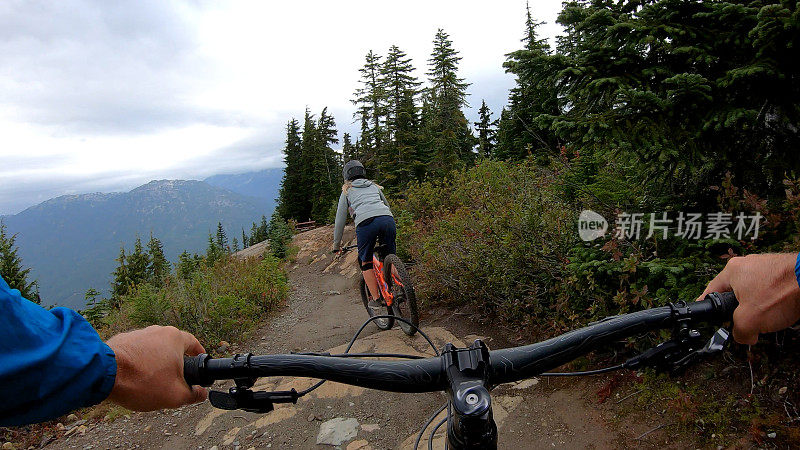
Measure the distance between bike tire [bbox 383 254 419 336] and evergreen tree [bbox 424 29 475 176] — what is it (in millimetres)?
21581

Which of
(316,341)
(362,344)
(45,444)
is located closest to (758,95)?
(362,344)

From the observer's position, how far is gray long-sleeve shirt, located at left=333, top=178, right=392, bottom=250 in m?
6.26

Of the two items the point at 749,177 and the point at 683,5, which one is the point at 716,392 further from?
the point at 683,5

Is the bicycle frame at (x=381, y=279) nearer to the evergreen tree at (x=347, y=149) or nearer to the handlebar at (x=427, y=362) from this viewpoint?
the handlebar at (x=427, y=362)

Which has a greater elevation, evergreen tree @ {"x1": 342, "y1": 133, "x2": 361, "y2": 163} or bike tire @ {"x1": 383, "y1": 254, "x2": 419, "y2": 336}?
evergreen tree @ {"x1": 342, "y1": 133, "x2": 361, "y2": 163}

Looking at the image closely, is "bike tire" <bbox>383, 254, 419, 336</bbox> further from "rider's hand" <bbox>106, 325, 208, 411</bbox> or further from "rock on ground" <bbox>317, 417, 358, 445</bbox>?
"rider's hand" <bbox>106, 325, 208, 411</bbox>

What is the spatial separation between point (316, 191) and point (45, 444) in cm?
3878

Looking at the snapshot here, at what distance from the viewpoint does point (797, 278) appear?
1.27 metres

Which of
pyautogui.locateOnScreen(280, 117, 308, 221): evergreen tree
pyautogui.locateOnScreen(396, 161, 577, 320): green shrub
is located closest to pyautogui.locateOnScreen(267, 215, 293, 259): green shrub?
pyautogui.locateOnScreen(396, 161, 577, 320): green shrub

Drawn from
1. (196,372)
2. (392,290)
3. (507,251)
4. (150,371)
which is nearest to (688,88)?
(507,251)

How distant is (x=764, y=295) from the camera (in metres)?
1.35

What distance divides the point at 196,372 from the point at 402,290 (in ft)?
15.7

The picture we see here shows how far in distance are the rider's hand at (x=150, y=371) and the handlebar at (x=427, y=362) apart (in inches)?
1.9

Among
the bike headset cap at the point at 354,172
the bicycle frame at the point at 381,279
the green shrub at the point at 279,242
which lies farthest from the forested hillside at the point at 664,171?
the green shrub at the point at 279,242
